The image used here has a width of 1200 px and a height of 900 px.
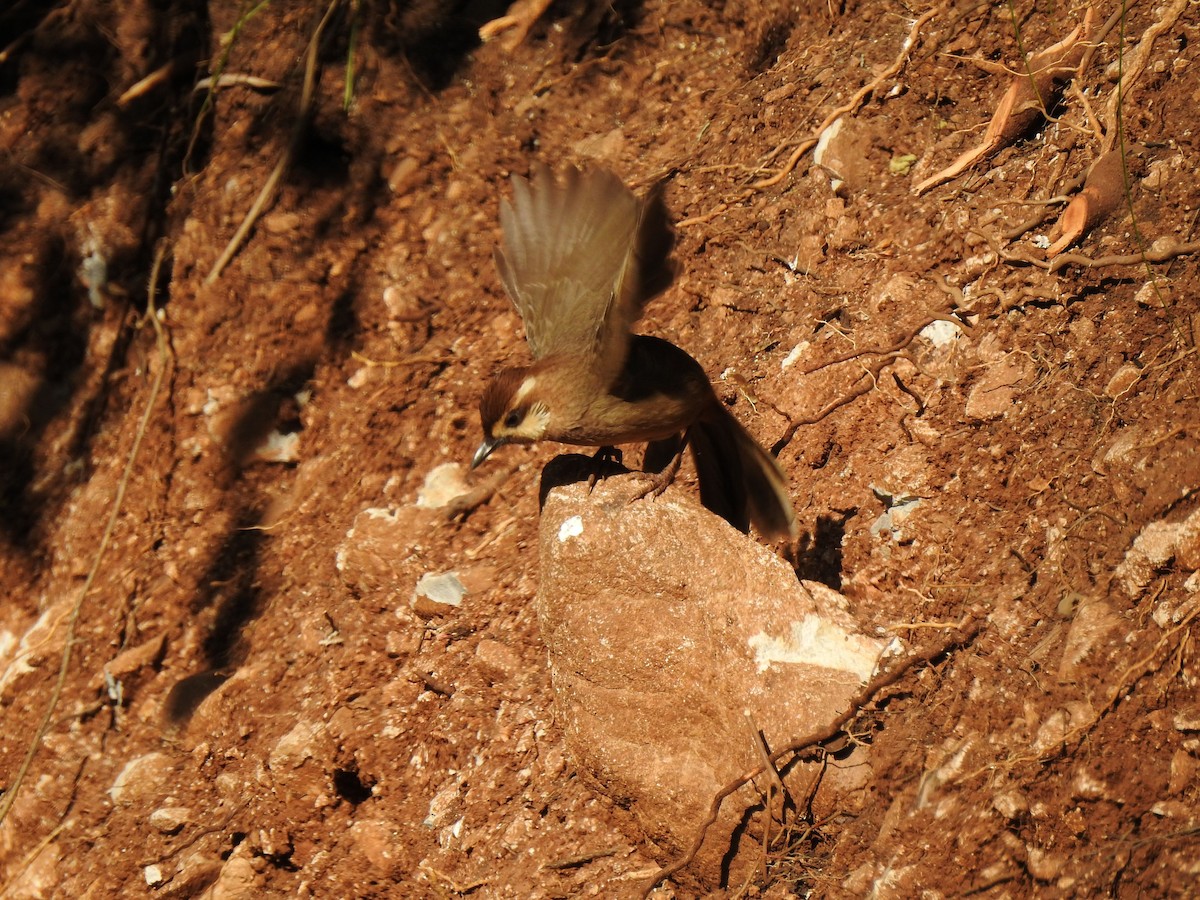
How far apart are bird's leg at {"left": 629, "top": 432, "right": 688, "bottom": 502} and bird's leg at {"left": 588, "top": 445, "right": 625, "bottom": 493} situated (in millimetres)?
124

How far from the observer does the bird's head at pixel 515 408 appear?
3.54 m

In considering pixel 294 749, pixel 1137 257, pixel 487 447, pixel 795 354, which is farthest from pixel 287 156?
pixel 1137 257

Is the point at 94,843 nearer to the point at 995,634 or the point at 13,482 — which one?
the point at 13,482

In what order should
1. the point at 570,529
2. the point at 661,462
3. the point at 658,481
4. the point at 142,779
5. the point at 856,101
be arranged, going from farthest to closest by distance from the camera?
the point at 856,101 → the point at 142,779 → the point at 661,462 → the point at 658,481 → the point at 570,529

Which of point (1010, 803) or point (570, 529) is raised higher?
point (570, 529)

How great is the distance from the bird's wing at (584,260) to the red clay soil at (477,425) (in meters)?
0.71

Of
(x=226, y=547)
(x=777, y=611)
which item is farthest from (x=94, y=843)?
(x=777, y=611)

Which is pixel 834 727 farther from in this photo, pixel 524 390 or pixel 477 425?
pixel 477 425

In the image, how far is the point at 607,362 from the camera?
3469 mm

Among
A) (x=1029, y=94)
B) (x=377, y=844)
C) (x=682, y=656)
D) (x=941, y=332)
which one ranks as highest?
(x=1029, y=94)

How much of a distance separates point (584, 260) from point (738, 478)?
97cm

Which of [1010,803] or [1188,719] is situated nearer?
[1188,719]

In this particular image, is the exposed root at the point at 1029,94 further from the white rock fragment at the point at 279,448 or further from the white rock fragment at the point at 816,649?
the white rock fragment at the point at 279,448

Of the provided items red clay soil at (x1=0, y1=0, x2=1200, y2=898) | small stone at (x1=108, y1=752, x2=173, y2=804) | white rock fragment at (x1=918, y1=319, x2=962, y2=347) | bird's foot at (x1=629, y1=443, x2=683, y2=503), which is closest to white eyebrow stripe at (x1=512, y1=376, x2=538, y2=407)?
bird's foot at (x1=629, y1=443, x2=683, y2=503)
